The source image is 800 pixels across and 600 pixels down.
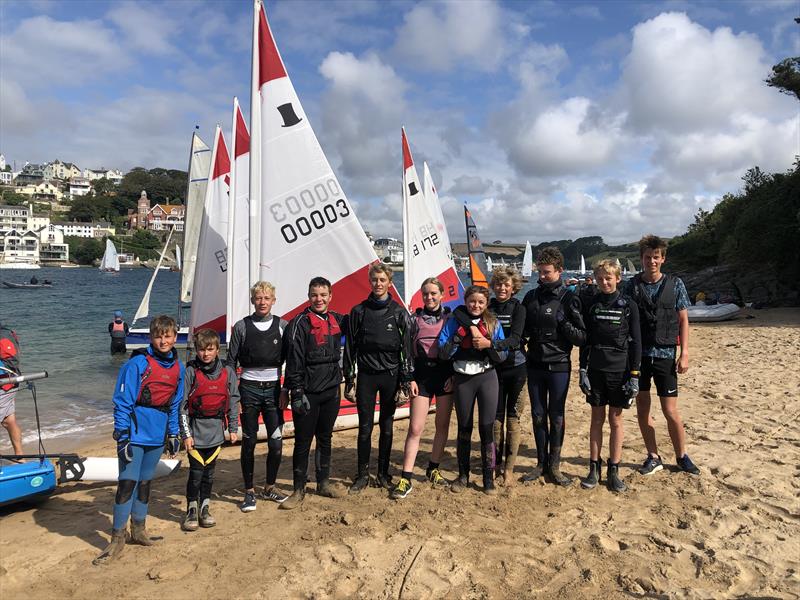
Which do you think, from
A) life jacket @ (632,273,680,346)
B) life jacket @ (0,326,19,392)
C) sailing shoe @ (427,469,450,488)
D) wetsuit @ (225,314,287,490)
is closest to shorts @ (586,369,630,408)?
life jacket @ (632,273,680,346)

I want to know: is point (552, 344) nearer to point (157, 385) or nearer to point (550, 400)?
point (550, 400)

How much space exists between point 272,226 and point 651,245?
357cm

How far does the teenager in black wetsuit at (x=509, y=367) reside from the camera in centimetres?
404

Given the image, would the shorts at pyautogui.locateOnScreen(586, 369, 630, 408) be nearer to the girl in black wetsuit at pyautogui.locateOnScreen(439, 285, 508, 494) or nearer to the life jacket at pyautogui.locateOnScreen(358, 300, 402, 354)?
the girl in black wetsuit at pyautogui.locateOnScreen(439, 285, 508, 494)

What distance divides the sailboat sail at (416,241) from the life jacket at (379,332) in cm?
497

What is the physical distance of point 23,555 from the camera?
3.28 meters

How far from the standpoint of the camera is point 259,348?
3740mm

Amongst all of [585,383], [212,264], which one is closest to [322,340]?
[585,383]

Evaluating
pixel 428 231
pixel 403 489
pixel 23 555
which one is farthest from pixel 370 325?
pixel 428 231

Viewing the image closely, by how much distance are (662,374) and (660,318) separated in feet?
1.43

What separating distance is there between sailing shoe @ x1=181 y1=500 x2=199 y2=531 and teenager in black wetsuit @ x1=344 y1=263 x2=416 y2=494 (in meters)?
1.13

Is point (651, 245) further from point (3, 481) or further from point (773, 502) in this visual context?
point (3, 481)

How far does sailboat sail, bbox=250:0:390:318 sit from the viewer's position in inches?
215

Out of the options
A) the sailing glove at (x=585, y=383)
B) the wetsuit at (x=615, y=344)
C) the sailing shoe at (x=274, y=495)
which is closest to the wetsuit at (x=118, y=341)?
the sailing shoe at (x=274, y=495)
